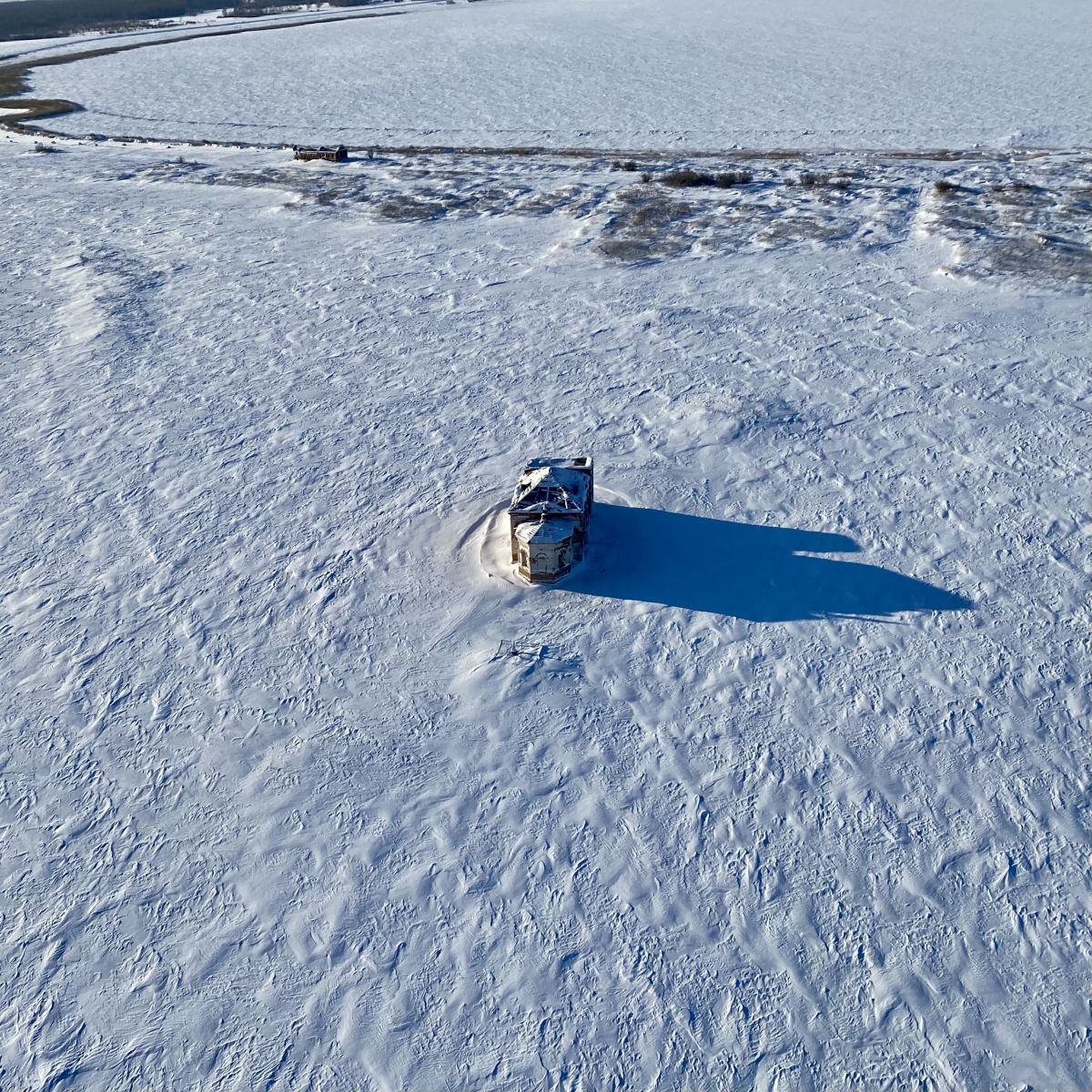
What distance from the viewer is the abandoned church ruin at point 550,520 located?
8727 millimetres

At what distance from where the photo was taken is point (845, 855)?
21.6 feet

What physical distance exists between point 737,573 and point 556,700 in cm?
244

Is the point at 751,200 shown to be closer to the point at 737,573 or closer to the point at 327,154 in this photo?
the point at 327,154

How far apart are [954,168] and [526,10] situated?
44.6 meters

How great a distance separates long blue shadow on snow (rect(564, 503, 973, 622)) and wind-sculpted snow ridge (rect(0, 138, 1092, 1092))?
45mm

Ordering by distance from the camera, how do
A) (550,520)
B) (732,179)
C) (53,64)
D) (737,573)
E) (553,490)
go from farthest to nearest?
(53,64) < (732,179) < (737,573) < (553,490) < (550,520)

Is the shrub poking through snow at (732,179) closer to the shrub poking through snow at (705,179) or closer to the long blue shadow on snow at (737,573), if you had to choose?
the shrub poking through snow at (705,179)

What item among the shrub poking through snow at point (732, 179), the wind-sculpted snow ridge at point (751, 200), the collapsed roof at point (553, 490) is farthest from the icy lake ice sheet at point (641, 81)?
the collapsed roof at point (553, 490)

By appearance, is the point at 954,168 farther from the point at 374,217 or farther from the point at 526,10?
the point at 526,10

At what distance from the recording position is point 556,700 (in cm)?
786

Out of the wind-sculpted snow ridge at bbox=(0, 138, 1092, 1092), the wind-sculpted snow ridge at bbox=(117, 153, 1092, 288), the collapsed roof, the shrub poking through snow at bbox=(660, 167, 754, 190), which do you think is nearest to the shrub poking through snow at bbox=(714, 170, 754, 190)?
the shrub poking through snow at bbox=(660, 167, 754, 190)

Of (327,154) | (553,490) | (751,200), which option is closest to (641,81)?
(327,154)

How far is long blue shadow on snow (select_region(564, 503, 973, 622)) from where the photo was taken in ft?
28.6

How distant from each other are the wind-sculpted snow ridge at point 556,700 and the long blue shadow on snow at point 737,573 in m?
0.05
